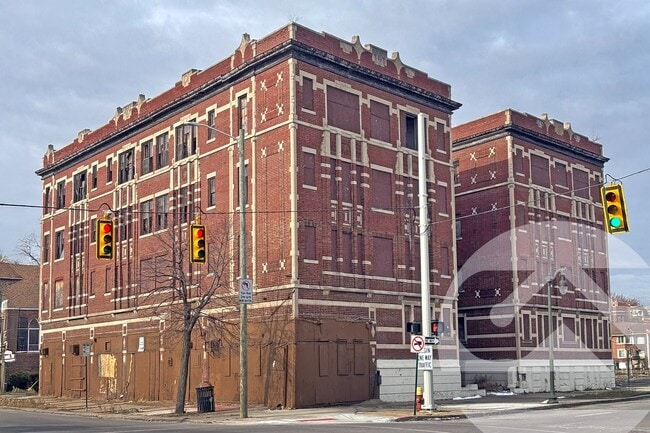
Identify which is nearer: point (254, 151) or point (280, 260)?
point (280, 260)

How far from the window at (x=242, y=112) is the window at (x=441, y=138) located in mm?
11443

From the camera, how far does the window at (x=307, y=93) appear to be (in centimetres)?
3959

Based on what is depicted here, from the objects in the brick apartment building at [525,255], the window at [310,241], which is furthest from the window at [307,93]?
the brick apartment building at [525,255]

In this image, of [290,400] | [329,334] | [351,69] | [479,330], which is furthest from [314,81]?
[479,330]

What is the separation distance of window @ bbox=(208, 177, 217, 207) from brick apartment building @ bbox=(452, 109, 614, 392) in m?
16.1

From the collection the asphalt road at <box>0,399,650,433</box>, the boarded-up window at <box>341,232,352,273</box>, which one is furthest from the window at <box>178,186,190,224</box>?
the asphalt road at <box>0,399,650,433</box>

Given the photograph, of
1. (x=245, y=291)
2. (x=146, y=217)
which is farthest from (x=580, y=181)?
(x=245, y=291)

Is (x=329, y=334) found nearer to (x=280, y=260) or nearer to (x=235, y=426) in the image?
(x=280, y=260)

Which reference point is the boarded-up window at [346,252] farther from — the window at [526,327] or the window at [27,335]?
the window at [27,335]

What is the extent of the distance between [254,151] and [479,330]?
21.3 metres

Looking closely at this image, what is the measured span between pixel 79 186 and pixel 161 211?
12.7 m

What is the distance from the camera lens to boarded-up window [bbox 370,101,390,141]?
141 feet

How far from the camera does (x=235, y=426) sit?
27.5 metres

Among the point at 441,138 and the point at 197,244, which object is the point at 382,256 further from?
the point at 197,244
